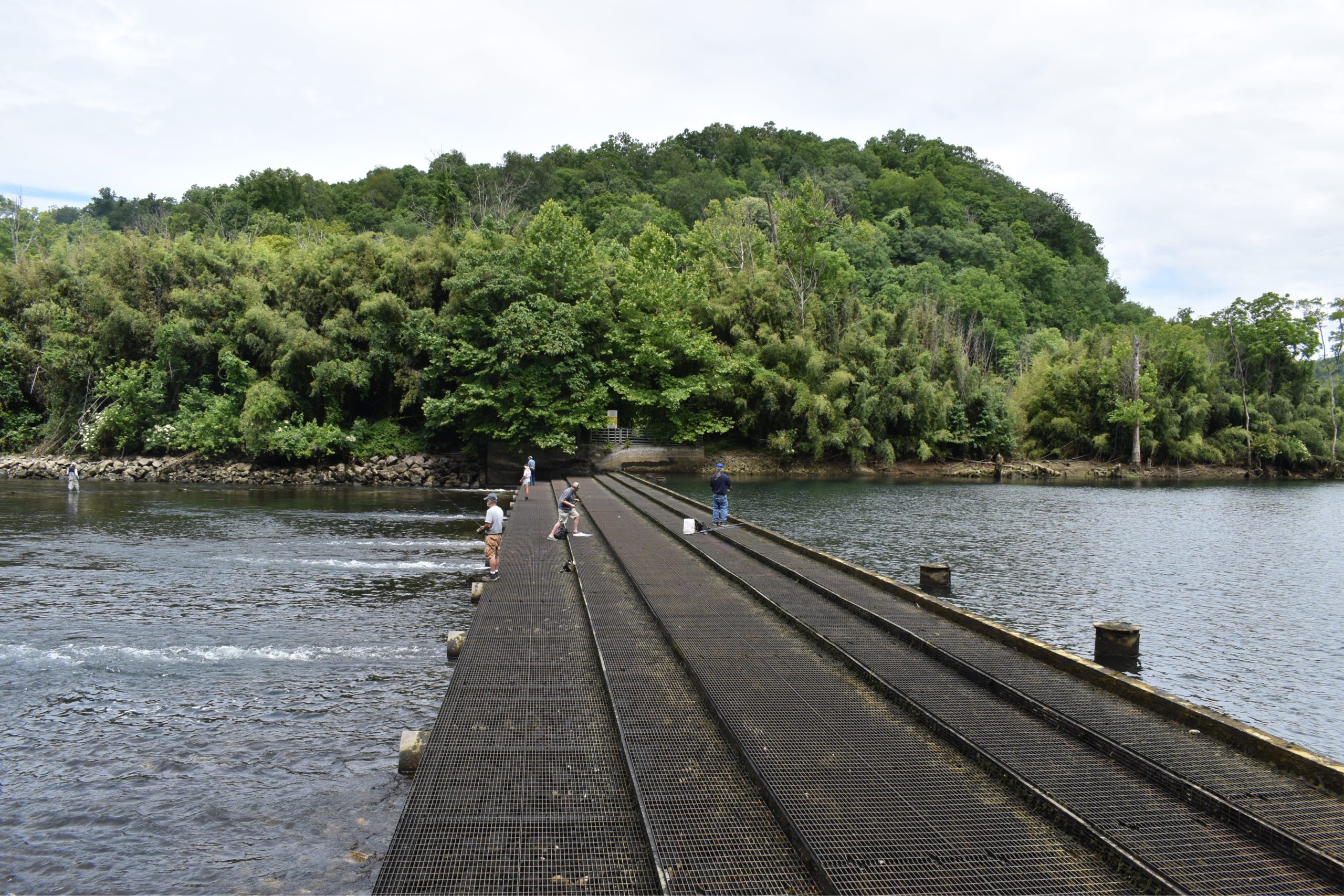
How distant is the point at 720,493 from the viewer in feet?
72.1

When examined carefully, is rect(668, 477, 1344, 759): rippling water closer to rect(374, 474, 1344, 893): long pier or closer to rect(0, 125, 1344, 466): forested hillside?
rect(374, 474, 1344, 893): long pier

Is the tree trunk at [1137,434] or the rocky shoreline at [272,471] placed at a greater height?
the tree trunk at [1137,434]

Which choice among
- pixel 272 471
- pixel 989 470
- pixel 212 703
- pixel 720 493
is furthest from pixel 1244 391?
pixel 212 703

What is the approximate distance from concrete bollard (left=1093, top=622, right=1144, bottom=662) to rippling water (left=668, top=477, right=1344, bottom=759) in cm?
94

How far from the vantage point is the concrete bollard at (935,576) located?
54.6 ft

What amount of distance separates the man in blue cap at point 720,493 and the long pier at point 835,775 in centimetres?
990

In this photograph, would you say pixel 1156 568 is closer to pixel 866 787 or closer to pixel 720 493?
pixel 720 493

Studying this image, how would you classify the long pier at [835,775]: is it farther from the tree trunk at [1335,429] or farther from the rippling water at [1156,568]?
the tree trunk at [1335,429]

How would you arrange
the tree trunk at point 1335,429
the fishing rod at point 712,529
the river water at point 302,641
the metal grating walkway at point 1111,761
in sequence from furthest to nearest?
the tree trunk at point 1335,429, the fishing rod at point 712,529, the river water at point 302,641, the metal grating walkway at point 1111,761

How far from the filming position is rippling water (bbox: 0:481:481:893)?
7.40 metres

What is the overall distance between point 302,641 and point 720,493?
1122cm

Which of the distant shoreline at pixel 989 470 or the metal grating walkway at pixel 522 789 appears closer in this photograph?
the metal grating walkway at pixel 522 789

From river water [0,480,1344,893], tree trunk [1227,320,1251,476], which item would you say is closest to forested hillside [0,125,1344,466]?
tree trunk [1227,320,1251,476]

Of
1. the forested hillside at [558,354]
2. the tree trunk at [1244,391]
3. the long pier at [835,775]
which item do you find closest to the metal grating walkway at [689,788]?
the long pier at [835,775]
